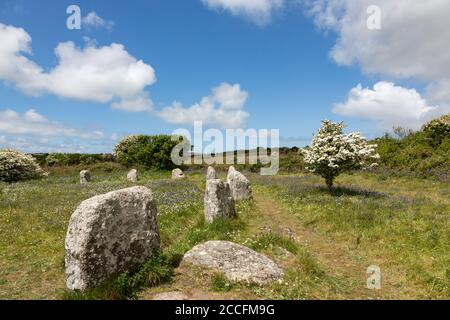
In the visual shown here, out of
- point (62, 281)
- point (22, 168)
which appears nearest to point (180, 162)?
point (22, 168)

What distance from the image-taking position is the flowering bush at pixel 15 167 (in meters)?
47.2

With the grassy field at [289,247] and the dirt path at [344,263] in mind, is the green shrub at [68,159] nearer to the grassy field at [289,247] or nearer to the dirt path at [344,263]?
the grassy field at [289,247]

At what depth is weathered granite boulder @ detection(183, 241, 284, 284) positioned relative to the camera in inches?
408

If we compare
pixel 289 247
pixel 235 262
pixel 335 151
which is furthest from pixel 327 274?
pixel 335 151

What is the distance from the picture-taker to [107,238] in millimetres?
9992

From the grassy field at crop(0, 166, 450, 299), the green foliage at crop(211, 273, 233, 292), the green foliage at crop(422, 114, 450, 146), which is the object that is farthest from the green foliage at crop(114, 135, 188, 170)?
the green foliage at crop(211, 273, 233, 292)

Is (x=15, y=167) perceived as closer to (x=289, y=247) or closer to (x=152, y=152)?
(x=152, y=152)

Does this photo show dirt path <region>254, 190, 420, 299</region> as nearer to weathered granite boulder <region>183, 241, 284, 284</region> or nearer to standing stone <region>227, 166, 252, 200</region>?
weathered granite boulder <region>183, 241, 284, 284</region>

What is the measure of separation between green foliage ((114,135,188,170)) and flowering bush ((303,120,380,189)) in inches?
1467

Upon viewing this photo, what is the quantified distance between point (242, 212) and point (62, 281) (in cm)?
1129

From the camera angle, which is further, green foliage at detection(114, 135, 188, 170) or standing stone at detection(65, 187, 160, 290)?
green foliage at detection(114, 135, 188, 170)
